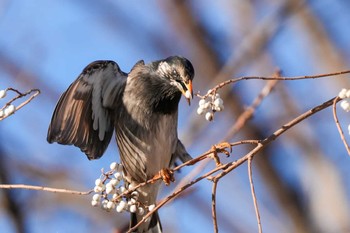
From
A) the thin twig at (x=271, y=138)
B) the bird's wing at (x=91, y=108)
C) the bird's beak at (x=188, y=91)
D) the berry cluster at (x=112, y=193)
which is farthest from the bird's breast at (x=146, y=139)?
the thin twig at (x=271, y=138)

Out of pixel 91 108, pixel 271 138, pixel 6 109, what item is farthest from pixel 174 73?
pixel 271 138

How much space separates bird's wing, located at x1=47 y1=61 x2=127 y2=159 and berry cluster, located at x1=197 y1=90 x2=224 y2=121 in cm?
150

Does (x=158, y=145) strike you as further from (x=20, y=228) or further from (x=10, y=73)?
(x=10, y=73)

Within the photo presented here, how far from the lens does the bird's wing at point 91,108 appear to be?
4.35 meters

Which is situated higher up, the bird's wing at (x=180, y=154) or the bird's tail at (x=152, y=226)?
the bird's wing at (x=180, y=154)

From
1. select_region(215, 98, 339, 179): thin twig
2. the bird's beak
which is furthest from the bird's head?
select_region(215, 98, 339, 179): thin twig

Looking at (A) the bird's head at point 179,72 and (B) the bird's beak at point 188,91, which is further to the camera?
(A) the bird's head at point 179,72

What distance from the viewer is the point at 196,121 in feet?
14.3

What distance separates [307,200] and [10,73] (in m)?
2.54

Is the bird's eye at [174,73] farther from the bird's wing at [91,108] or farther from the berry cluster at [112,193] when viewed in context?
the berry cluster at [112,193]

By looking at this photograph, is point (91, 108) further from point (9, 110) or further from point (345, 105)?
point (345, 105)

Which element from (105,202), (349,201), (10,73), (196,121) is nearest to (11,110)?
(105,202)

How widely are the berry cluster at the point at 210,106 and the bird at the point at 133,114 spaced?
1554 millimetres

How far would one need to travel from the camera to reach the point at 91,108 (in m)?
4.66
